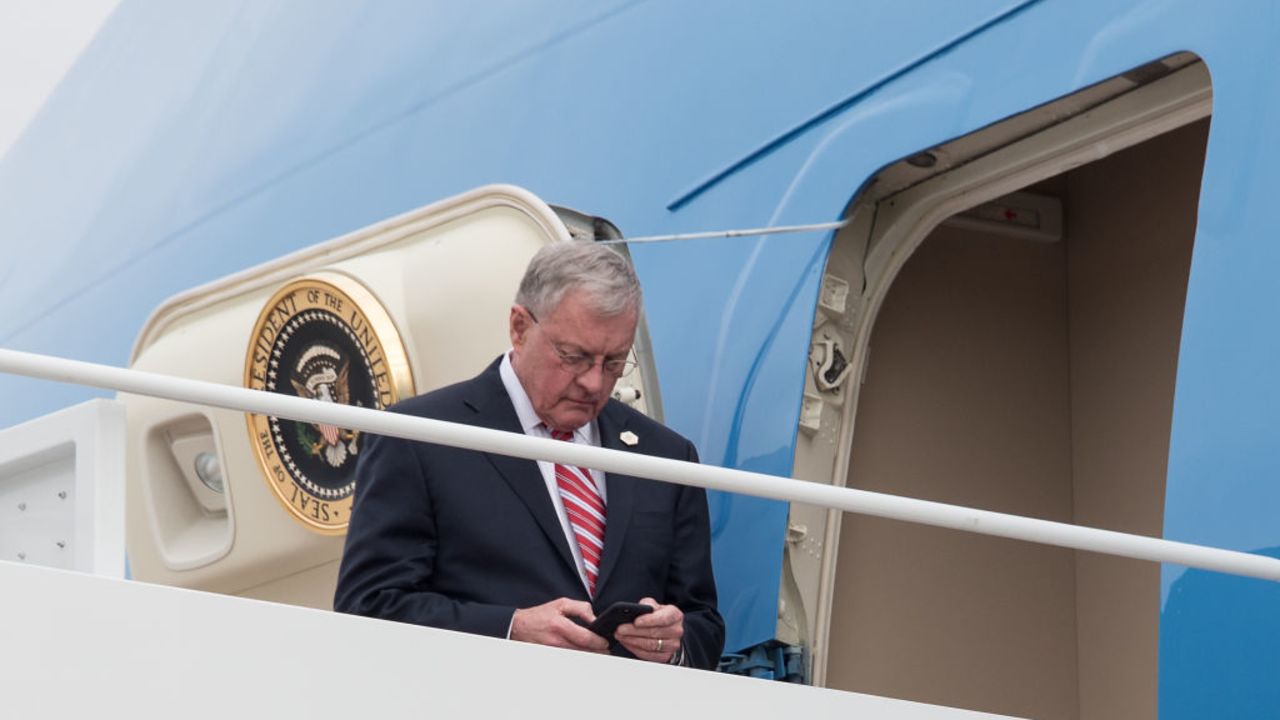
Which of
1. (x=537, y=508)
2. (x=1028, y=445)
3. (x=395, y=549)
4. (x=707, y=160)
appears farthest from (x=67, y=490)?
(x=1028, y=445)

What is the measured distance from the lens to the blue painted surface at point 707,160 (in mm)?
3006

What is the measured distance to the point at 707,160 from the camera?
4469 mm

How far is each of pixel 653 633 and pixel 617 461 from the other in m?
0.55

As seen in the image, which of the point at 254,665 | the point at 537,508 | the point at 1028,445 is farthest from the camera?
the point at 1028,445

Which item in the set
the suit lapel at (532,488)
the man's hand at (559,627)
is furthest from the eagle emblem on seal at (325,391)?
the man's hand at (559,627)

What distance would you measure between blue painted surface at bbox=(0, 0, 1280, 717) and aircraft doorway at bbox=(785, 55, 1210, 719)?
0.14 metres

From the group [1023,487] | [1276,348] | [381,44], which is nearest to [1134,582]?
[1023,487]

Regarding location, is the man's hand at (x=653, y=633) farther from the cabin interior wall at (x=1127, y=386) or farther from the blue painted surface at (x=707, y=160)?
the cabin interior wall at (x=1127, y=386)

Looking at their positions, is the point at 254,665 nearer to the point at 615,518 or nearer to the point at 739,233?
the point at 615,518

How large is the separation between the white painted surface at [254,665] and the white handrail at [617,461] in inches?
10.0

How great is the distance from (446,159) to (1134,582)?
2.34 m

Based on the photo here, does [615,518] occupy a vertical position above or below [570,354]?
below

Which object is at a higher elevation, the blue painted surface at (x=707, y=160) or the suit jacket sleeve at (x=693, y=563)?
the blue painted surface at (x=707, y=160)

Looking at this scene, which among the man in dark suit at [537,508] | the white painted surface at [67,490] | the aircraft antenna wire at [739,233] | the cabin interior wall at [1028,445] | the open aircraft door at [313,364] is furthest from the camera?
the cabin interior wall at [1028,445]
